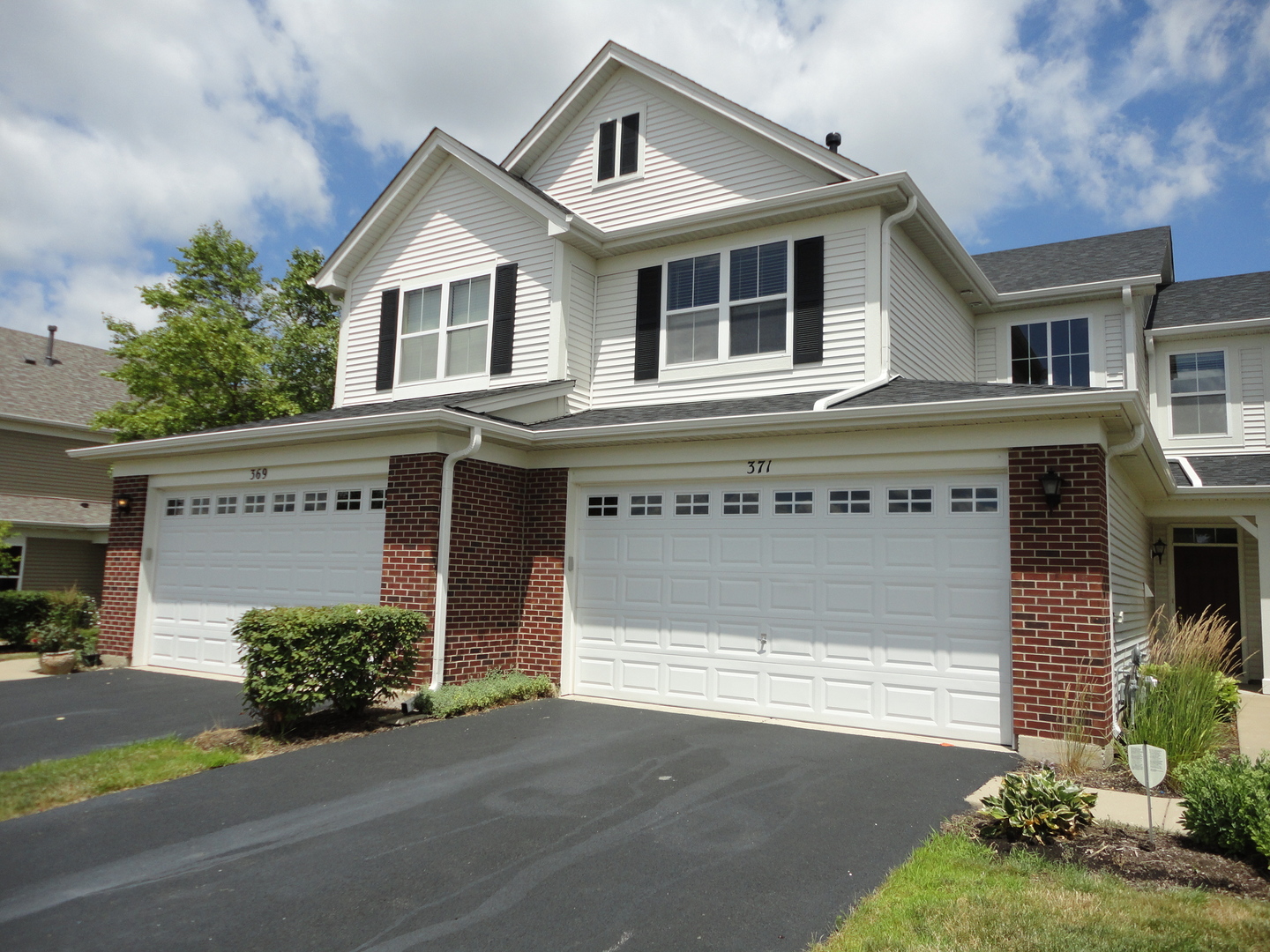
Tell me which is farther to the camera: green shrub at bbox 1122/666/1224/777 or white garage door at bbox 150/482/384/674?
white garage door at bbox 150/482/384/674

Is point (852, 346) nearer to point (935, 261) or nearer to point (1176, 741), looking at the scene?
point (935, 261)

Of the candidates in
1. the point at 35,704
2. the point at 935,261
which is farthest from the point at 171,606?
the point at 935,261

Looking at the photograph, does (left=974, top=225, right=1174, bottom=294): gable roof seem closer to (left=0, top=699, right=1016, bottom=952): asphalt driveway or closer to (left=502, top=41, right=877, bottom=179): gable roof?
(left=502, top=41, right=877, bottom=179): gable roof

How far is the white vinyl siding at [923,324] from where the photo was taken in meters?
10.9

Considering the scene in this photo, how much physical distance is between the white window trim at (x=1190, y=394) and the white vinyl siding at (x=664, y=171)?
815cm

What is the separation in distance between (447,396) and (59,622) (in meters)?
9.07

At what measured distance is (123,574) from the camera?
1284 centimetres

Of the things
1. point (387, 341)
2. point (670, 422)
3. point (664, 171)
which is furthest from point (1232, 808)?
point (387, 341)

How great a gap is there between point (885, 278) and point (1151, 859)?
7264 millimetres

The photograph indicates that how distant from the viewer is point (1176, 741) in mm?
7133

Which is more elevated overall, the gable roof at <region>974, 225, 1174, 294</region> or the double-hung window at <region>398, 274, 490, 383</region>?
the gable roof at <region>974, 225, 1174, 294</region>

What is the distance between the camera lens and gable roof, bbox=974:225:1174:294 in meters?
14.6

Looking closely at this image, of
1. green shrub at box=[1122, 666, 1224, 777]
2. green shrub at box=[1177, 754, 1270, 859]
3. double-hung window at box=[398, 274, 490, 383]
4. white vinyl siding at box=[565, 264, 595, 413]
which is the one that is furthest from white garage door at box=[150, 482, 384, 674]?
green shrub at box=[1177, 754, 1270, 859]

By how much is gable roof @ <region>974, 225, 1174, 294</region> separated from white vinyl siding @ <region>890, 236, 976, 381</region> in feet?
5.74
